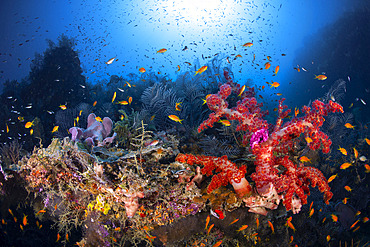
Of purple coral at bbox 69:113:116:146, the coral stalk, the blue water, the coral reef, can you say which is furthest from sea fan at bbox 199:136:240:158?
the blue water

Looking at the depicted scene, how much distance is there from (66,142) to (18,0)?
173ft

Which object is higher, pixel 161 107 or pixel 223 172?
pixel 161 107

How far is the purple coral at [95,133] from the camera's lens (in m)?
3.85

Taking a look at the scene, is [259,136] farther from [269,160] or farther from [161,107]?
[161,107]

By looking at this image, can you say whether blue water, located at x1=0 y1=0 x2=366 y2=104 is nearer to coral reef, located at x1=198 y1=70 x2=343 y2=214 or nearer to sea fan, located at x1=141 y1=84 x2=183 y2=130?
sea fan, located at x1=141 y1=84 x2=183 y2=130

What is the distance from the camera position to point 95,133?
4121mm

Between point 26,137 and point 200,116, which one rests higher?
point 26,137

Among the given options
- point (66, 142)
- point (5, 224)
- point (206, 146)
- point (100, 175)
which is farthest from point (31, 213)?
point (206, 146)

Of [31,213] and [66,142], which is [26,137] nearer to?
[31,213]

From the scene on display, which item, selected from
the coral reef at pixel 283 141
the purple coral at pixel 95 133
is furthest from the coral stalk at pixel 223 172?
the purple coral at pixel 95 133

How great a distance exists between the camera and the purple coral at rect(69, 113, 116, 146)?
152 inches

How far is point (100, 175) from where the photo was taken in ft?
8.95

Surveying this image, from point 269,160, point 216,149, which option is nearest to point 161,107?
point 216,149

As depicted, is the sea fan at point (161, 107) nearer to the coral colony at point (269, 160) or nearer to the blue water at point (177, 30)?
the blue water at point (177, 30)
